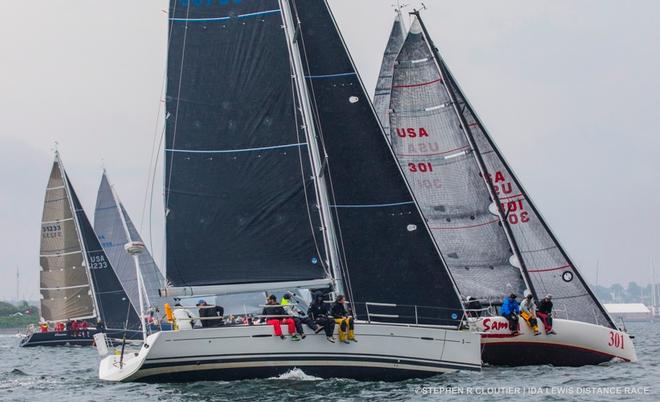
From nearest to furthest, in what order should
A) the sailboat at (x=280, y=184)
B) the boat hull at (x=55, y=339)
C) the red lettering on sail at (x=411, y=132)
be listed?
the sailboat at (x=280, y=184) → the red lettering on sail at (x=411, y=132) → the boat hull at (x=55, y=339)

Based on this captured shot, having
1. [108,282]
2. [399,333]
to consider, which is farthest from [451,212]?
[108,282]

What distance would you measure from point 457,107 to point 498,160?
81.4 inches

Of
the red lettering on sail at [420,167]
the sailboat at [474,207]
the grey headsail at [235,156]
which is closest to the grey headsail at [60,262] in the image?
the sailboat at [474,207]

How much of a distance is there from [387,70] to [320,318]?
18289 millimetres

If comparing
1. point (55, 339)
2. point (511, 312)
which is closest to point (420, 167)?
point (511, 312)

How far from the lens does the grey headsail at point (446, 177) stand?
111 feet

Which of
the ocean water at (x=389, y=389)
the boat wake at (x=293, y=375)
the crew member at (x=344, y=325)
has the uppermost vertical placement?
the crew member at (x=344, y=325)

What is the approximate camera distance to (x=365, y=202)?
26578mm

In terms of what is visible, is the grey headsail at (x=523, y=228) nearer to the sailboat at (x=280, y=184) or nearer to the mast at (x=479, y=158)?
the mast at (x=479, y=158)

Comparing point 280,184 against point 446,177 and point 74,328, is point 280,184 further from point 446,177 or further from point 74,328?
point 74,328

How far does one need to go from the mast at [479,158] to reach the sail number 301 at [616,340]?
2.49 m

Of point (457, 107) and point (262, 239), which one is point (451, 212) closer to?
point (457, 107)

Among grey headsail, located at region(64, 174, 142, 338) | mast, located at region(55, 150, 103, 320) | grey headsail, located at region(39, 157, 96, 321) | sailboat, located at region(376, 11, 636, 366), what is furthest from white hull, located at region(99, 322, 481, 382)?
grey headsail, located at region(39, 157, 96, 321)

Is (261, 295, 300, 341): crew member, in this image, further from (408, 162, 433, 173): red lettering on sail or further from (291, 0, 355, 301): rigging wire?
(408, 162, 433, 173): red lettering on sail
